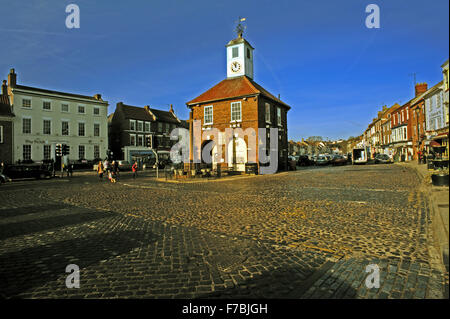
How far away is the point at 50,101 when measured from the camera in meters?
38.0

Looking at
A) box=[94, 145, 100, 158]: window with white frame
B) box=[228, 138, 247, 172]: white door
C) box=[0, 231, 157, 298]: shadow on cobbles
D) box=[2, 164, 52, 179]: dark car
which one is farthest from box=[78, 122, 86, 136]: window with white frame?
box=[0, 231, 157, 298]: shadow on cobbles

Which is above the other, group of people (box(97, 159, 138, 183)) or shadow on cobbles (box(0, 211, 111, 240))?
group of people (box(97, 159, 138, 183))

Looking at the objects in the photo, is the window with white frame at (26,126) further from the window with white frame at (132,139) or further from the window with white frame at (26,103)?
the window with white frame at (132,139)

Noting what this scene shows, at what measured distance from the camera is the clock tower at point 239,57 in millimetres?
27625

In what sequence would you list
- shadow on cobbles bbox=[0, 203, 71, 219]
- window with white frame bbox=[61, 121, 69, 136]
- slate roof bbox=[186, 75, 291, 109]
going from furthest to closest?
window with white frame bbox=[61, 121, 69, 136] < slate roof bbox=[186, 75, 291, 109] < shadow on cobbles bbox=[0, 203, 71, 219]

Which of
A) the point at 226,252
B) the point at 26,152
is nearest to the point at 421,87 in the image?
the point at 226,252

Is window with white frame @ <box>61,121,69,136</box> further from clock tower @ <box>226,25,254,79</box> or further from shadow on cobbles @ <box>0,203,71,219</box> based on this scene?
shadow on cobbles @ <box>0,203,71,219</box>

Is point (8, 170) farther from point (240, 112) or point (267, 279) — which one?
point (267, 279)

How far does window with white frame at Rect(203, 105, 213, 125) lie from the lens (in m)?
27.3

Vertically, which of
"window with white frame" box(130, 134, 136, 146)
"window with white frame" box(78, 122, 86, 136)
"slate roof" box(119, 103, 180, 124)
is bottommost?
"window with white frame" box(130, 134, 136, 146)

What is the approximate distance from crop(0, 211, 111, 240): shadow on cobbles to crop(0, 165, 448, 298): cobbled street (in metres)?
0.03

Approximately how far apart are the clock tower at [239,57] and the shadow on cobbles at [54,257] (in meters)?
25.6

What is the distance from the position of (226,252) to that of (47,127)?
141ft

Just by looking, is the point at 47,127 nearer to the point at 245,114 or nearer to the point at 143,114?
the point at 143,114
